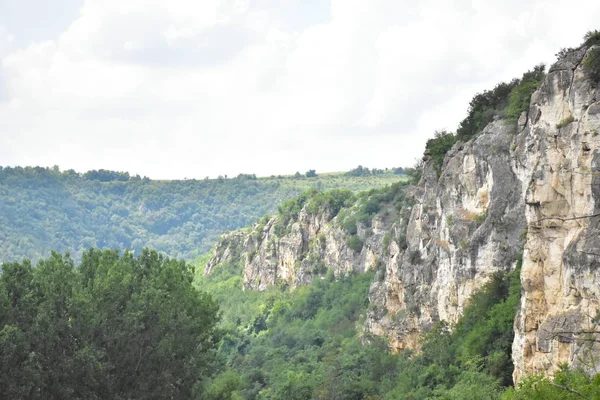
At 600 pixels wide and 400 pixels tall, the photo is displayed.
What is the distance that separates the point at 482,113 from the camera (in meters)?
50.2

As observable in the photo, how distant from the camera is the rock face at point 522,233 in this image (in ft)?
86.6

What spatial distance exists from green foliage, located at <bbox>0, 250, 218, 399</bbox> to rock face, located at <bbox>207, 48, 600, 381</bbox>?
13.8 m

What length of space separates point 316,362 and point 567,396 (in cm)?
4333

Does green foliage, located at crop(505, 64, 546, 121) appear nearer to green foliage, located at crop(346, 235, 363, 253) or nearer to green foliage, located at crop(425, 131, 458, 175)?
green foliage, located at crop(425, 131, 458, 175)

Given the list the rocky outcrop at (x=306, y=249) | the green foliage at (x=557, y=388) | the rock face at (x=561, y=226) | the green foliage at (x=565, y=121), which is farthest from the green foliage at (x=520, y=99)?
the rocky outcrop at (x=306, y=249)

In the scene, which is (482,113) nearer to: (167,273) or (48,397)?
(167,273)

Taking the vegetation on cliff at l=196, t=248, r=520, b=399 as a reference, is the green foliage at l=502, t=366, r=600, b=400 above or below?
above

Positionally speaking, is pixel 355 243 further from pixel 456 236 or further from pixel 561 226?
pixel 561 226

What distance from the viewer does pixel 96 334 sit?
37.4 metres

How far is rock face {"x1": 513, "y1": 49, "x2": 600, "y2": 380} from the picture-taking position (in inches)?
1019

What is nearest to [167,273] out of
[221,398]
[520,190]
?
[221,398]

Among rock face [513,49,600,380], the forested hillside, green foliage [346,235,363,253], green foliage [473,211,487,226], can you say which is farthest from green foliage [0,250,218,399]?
green foliage [346,235,363,253]

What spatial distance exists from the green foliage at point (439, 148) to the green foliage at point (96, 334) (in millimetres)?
19103

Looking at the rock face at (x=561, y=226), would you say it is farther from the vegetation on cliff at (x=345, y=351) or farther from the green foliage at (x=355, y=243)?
the green foliage at (x=355, y=243)
